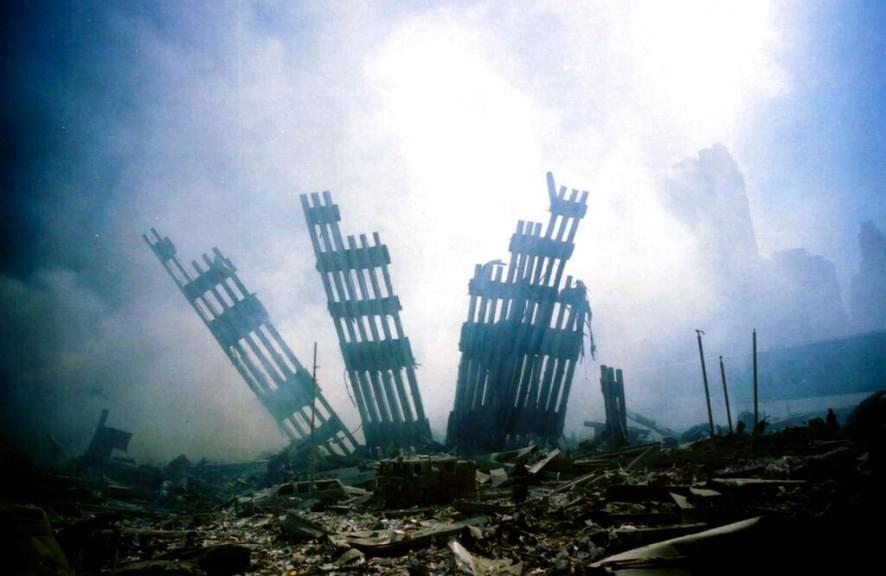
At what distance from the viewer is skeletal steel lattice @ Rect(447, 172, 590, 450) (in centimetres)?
964

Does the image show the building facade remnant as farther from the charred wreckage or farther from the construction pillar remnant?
the construction pillar remnant

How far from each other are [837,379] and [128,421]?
2717 cm

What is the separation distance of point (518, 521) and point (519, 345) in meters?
6.00

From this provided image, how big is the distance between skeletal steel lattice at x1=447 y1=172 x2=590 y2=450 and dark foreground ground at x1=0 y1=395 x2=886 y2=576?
2034 millimetres

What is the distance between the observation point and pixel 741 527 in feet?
7.43

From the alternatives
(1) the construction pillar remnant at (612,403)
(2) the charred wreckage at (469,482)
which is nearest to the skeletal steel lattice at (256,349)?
(2) the charred wreckage at (469,482)

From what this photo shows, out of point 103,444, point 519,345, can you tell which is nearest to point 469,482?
point 519,345

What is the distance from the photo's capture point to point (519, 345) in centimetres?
970

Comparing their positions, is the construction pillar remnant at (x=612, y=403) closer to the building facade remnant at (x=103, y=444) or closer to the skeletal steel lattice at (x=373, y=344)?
the skeletal steel lattice at (x=373, y=344)

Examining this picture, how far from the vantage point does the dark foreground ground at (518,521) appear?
2.26m

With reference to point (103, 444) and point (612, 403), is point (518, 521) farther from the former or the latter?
point (103, 444)

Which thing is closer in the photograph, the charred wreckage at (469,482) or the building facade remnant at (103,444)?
the charred wreckage at (469,482)

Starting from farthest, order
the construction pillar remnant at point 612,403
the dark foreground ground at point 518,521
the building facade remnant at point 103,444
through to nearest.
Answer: the construction pillar remnant at point 612,403 < the building facade remnant at point 103,444 < the dark foreground ground at point 518,521

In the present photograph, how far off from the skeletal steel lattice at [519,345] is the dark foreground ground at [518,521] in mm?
2034
